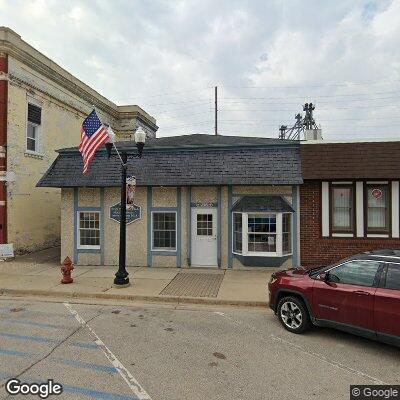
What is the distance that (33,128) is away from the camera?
54.0ft

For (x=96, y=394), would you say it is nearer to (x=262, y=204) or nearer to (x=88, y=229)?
(x=262, y=204)

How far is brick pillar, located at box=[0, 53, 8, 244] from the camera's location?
46.1ft

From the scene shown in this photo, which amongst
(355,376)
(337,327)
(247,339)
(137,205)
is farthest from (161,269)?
(355,376)

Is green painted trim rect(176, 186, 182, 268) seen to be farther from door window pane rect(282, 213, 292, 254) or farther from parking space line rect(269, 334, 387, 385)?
parking space line rect(269, 334, 387, 385)

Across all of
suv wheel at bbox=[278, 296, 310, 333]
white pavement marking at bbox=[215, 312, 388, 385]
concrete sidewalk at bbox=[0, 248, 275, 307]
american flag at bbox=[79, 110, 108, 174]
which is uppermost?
american flag at bbox=[79, 110, 108, 174]

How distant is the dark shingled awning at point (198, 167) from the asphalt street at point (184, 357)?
5.29 meters

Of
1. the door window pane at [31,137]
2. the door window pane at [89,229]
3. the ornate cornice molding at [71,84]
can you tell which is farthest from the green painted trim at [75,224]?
the ornate cornice molding at [71,84]

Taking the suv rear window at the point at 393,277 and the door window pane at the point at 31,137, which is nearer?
the suv rear window at the point at 393,277

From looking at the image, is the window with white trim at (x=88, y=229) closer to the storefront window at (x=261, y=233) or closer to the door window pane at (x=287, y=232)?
the storefront window at (x=261, y=233)

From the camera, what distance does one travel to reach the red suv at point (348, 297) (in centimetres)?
533

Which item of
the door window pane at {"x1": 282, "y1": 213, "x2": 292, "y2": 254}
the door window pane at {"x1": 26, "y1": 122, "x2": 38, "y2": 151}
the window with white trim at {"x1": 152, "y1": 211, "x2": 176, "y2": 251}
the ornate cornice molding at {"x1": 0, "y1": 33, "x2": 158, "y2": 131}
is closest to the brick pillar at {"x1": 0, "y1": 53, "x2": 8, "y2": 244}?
the ornate cornice molding at {"x1": 0, "y1": 33, "x2": 158, "y2": 131}

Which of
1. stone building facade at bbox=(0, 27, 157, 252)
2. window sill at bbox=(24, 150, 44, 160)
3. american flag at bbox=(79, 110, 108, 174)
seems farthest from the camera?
window sill at bbox=(24, 150, 44, 160)

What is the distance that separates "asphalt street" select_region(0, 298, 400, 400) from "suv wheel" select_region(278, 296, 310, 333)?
0.17 meters

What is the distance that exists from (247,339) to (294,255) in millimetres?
6067
